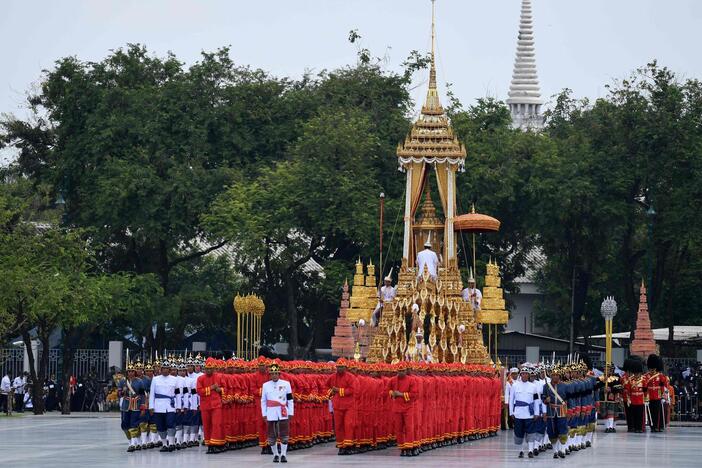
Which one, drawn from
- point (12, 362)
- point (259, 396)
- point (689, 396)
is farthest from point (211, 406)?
point (12, 362)

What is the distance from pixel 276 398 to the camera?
1187 inches

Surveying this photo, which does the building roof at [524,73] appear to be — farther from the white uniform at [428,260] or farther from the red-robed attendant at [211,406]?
the red-robed attendant at [211,406]

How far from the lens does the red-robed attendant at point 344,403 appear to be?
3116 cm

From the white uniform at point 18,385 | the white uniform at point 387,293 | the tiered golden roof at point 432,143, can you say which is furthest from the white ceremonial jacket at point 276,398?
the white uniform at point 18,385

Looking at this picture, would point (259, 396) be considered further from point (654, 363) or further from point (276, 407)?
point (654, 363)

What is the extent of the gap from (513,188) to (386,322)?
18168mm

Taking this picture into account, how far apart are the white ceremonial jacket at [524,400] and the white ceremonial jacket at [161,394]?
6.25 metres

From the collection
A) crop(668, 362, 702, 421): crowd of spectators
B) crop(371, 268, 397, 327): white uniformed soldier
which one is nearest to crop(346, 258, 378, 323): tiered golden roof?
crop(371, 268, 397, 327): white uniformed soldier

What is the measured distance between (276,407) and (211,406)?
185 cm

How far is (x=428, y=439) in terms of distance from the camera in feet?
108

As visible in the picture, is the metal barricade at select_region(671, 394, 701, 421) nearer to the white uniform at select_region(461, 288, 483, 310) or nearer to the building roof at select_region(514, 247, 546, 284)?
the white uniform at select_region(461, 288, 483, 310)

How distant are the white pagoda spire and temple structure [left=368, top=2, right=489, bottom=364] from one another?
107 m

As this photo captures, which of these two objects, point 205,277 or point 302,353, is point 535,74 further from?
point 302,353

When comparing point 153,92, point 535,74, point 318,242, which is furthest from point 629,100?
point 535,74
